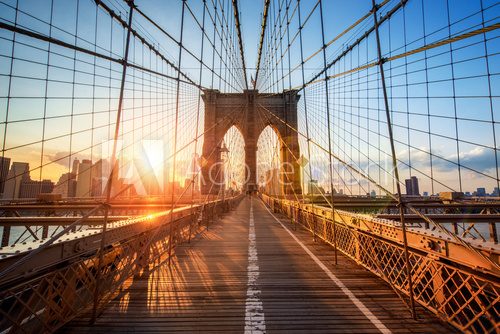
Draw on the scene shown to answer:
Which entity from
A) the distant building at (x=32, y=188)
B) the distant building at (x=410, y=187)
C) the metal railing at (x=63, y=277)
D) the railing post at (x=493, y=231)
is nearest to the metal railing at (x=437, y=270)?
the metal railing at (x=63, y=277)

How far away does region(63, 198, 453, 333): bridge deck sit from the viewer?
2.53m

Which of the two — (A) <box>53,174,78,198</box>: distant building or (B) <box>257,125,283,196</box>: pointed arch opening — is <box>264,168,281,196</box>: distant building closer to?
(B) <box>257,125,283,196</box>: pointed arch opening

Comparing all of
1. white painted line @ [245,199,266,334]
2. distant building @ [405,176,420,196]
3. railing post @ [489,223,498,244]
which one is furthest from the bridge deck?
distant building @ [405,176,420,196]

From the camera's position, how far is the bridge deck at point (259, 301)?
2.53 meters

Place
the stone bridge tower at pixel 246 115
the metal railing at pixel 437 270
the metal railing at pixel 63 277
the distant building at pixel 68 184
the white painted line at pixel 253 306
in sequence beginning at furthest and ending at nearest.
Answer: the stone bridge tower at pixel 246 115
the distant building at pixel 68 184
the white painted line at pixel 253 306
the metal railing at pixel 437 270
the metal railing at pixel 63 277

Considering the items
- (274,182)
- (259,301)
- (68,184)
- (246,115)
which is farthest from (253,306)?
(246,115)

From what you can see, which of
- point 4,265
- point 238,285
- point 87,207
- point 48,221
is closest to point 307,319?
point 238,285

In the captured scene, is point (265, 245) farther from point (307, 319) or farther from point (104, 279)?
point (104, 279)

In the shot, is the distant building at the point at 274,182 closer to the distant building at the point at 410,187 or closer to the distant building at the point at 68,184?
the distant building at the point at 410,187

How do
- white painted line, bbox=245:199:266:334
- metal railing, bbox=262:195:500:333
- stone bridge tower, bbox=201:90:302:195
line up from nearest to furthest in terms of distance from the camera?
1. metal railing, bbox=262:195:500:333
2. white painted line, bbox=245:199:266:334
3. stone bridge tower, bbox=201:90:302:195

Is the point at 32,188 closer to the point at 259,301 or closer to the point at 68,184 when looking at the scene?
the point at 68,184

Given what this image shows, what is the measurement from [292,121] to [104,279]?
32765 mm

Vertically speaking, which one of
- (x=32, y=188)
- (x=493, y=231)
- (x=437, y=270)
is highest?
(x=32, y=188)

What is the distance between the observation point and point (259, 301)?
311cm
